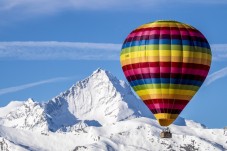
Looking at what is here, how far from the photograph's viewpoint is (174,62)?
166 m

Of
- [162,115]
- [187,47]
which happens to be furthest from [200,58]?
[162,115]

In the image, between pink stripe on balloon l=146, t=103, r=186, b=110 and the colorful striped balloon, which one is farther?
pink stripe on balloon l=146, t=103, r=186, b=110

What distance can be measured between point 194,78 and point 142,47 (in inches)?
553

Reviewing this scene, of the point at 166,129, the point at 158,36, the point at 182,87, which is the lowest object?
the point at 166,129

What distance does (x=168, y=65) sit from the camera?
546 feet

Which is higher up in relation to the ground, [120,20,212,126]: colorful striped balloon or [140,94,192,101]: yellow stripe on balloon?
[120,20,212,126]: colorful striped balloon

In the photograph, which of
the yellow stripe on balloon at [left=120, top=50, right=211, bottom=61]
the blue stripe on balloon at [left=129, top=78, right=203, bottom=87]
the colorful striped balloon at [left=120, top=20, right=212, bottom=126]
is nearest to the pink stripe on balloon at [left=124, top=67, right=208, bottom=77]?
the colorful striped balloon at [left=120, top=20, right=212, bottom=126]

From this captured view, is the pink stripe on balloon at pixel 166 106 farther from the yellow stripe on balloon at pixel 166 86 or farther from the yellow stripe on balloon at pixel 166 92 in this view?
the yellow stripe on balloon at pixel 166 86

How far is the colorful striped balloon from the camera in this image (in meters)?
166

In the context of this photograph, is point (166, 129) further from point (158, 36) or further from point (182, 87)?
point (158, 36)

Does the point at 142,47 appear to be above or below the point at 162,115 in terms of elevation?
above

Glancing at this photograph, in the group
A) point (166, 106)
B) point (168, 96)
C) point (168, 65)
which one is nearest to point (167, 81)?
point (168, 96)

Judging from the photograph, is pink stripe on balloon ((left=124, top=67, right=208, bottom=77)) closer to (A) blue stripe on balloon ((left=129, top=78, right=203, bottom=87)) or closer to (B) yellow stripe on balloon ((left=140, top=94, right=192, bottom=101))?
(A) blue stripe on balloon ((left=129, top=78, right=203, bottom=87))

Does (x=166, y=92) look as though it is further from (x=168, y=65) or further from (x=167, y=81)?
(x=168, y=65)
